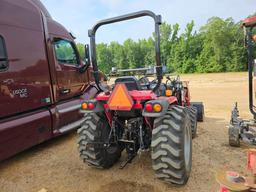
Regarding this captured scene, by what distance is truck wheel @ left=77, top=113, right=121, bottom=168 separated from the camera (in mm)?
3033

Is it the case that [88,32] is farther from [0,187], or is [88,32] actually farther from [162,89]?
[0,187]

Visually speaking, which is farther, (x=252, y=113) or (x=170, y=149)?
(x=252, y=113)

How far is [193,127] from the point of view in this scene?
4.38 meters

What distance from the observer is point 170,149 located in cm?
246

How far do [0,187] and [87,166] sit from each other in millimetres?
1247

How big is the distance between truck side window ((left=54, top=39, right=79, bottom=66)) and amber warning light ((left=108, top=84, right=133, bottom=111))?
8.35 ft

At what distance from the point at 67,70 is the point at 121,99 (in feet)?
8.94

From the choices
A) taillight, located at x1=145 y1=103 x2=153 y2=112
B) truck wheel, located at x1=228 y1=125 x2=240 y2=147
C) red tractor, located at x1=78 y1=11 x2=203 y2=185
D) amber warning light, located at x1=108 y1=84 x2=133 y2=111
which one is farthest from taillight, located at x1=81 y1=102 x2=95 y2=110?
truck wheel, located at x1=228 y1=125 x2=240 y2=147

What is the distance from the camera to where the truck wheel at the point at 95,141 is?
9.95 ft

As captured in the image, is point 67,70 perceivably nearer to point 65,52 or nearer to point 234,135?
point 65,52

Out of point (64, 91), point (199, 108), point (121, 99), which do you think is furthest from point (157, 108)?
point (199, 108)

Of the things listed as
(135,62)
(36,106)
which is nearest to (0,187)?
(36,106)

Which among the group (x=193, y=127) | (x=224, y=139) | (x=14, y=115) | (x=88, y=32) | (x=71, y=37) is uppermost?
(x=71, y=37)

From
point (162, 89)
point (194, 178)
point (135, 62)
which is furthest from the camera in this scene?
point (135, 62)
